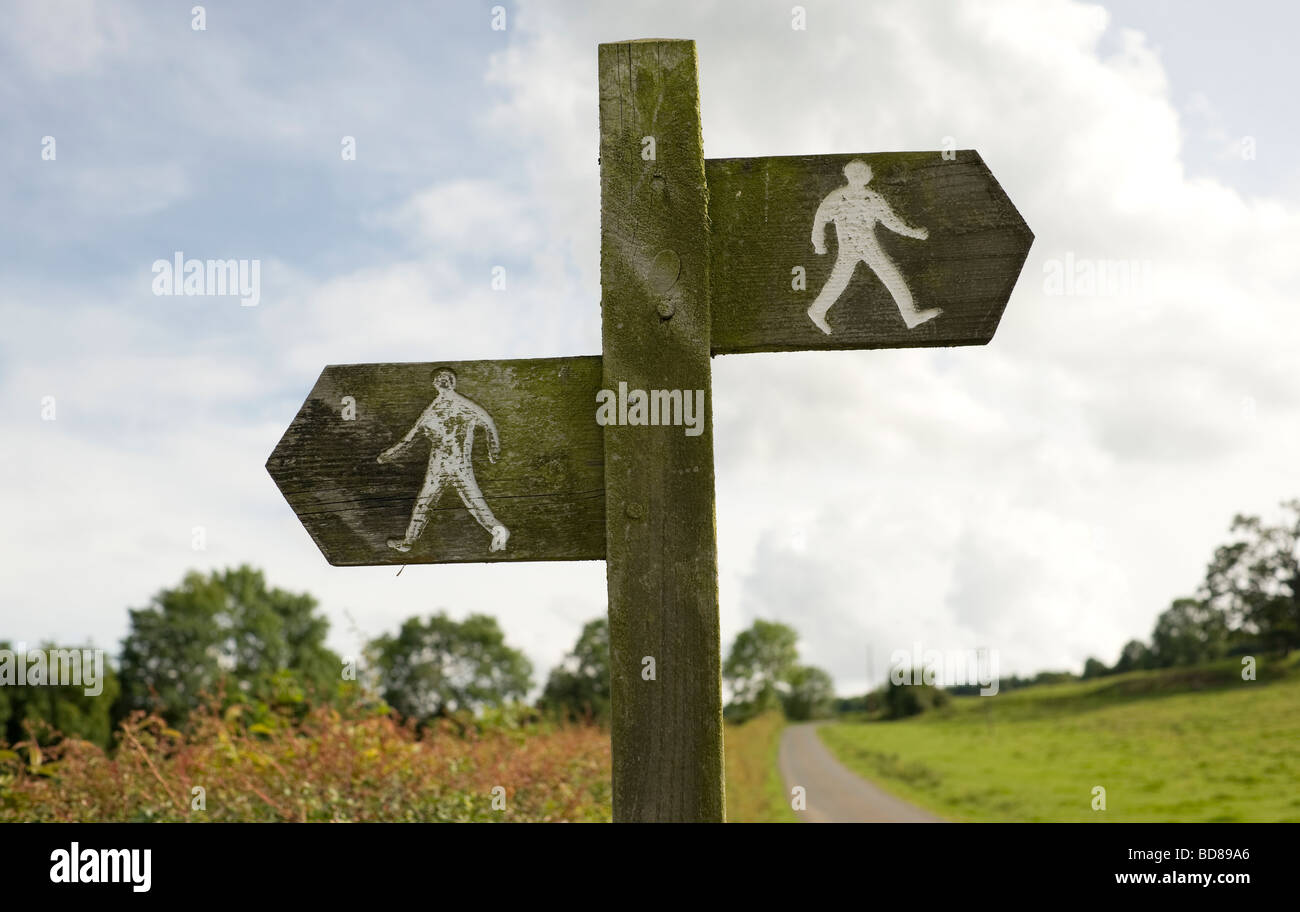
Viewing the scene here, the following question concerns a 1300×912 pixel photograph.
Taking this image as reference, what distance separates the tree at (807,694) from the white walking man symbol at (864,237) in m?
83.3

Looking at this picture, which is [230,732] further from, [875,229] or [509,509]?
[875,229]

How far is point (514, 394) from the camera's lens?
6.15 ft

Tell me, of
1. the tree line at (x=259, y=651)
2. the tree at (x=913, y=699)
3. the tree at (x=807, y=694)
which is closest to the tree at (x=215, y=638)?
the tree line at (x=259, y=651)

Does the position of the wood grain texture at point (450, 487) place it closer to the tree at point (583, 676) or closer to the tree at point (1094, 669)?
the tree at point (583, 676)

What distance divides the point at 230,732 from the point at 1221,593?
2577 inches

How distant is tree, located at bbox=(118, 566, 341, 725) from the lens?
47594 millimetres

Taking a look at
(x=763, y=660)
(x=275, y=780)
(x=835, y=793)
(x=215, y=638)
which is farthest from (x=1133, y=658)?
(x=275, y=780)

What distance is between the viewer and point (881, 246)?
188 cm

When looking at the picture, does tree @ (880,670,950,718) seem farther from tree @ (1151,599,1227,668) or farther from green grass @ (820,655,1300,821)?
tree @ (1151,599,1227,668)

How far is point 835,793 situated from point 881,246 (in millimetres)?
30369

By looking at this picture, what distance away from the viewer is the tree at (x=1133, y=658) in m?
60.2

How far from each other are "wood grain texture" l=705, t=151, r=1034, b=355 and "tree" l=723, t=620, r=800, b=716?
75.6m

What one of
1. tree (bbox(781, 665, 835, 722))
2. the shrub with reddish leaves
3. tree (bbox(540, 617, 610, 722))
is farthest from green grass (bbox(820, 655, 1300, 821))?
tree (bbox(781, 665, 835, 722))
